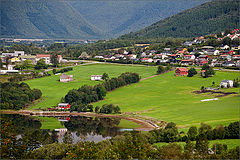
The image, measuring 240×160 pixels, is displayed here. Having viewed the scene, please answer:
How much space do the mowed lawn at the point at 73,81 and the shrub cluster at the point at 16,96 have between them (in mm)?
1137

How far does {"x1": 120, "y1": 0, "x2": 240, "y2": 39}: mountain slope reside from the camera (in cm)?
12938

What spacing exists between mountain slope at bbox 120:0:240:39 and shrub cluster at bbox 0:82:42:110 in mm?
87295

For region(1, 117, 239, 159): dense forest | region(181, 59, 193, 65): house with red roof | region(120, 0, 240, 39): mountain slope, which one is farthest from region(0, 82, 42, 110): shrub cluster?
region(120, 0, 240, 39): mountain slope

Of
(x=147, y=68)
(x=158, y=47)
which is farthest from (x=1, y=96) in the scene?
(x=158, y=47)

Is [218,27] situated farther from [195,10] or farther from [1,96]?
[1,96]

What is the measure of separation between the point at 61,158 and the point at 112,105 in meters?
17.5

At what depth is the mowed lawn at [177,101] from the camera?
36219 millimetres

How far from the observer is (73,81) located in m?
58.2

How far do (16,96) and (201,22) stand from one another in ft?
339

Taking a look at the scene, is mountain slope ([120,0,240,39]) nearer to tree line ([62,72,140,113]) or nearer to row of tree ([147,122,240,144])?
tree line ([62,72,140,113])

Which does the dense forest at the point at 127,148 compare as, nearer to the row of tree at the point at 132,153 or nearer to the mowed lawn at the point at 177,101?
the row of tree at the point at 132,153

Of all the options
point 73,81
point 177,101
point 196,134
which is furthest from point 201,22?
point 196,134

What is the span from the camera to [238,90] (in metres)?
46.9

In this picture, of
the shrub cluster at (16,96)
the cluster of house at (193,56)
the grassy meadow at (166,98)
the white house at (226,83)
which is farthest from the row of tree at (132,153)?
the cluster of house at (193,56)
